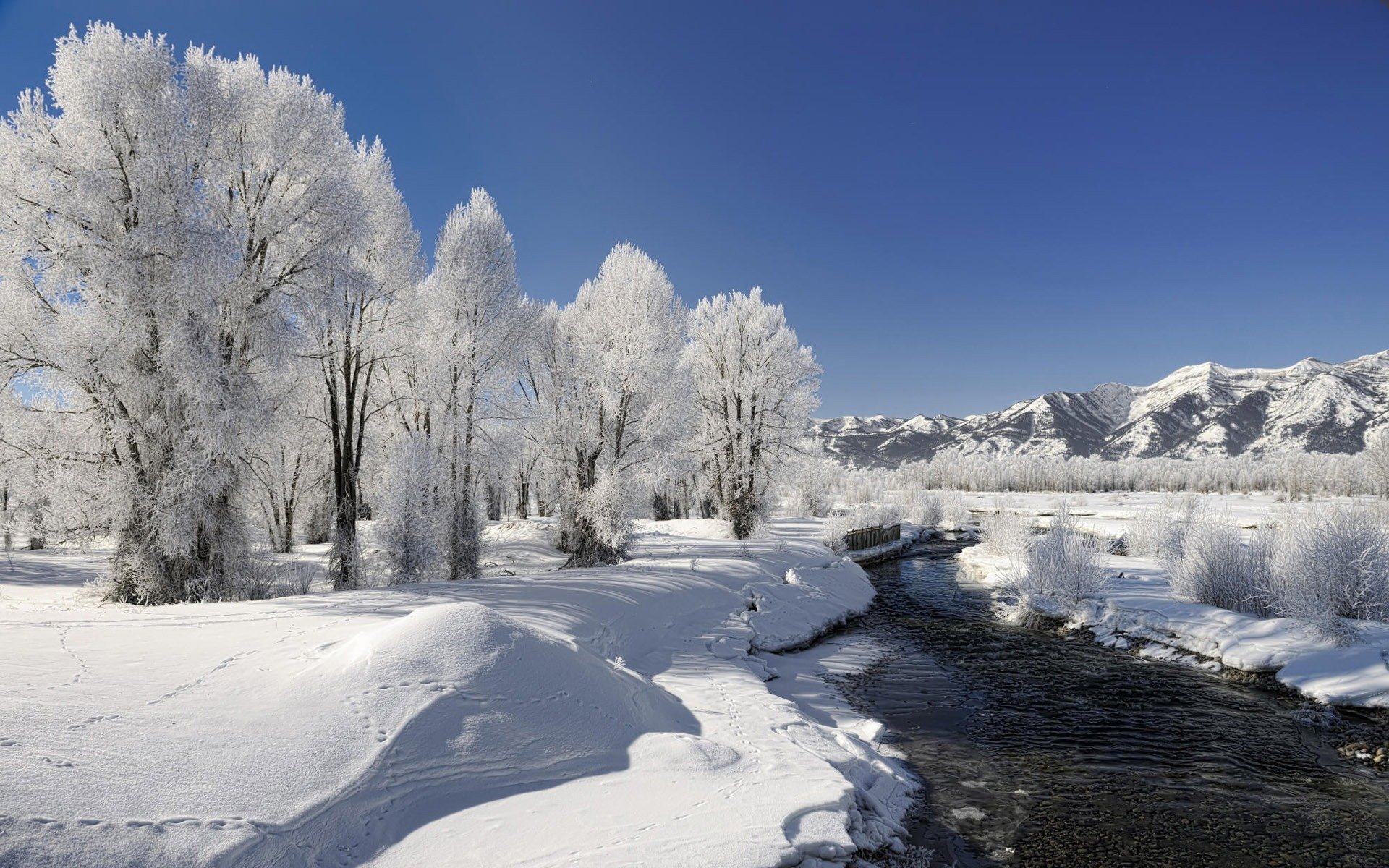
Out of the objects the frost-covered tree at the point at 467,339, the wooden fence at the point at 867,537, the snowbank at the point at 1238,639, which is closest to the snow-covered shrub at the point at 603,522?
the frost-covered tree at the point at 467,339

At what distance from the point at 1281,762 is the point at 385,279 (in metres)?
21.1

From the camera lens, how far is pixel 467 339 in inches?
706

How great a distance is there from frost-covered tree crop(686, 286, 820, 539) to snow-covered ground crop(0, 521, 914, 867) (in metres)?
19.4

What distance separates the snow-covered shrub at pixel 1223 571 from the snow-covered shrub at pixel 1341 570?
57.3 inches

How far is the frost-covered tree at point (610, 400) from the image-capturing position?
19.2 metres

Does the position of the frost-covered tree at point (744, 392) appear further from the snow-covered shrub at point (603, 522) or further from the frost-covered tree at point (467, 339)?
the frost-covered tree at point (467, 339)

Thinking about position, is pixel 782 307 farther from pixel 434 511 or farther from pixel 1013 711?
pixel 1013 711

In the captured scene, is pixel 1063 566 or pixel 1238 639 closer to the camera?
pixel 1238 639

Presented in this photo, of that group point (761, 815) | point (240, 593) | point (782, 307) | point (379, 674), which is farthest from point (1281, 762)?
point (782, 307)

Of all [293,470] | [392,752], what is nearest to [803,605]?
[392,752]

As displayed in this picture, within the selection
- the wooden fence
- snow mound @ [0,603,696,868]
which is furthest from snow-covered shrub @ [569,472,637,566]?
the wooden fence

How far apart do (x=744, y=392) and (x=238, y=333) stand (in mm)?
20479

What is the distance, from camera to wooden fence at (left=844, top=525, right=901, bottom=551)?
102 ft

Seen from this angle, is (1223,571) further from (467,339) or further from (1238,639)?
(467,339)
